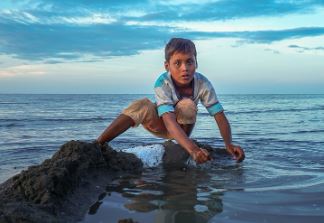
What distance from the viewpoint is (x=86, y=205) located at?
3021 mm

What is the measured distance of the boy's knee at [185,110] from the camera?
4.59m

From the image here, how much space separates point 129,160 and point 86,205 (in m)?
1.56

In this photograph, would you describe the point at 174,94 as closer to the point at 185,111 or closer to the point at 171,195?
the point at 185,111

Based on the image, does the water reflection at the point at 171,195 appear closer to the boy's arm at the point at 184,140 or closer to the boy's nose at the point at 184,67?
the boy's arm at the point at 184,140

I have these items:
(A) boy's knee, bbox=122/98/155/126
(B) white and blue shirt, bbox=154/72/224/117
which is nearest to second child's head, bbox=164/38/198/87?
(B) white and blue shirt, bbox=154/72/224/117

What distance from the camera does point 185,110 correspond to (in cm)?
463

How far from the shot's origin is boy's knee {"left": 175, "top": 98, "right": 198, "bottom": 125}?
4594mm

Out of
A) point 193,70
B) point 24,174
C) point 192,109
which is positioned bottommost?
point 24,174

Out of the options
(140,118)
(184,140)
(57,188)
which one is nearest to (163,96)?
(140,118)

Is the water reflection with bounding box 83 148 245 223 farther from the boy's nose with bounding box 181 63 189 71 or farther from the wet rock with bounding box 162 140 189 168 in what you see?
the boy's nose with bounding box 181 63 189 71

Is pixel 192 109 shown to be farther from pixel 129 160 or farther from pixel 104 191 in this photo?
pixel 104 191

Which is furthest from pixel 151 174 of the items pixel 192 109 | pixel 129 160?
pixel 192 109

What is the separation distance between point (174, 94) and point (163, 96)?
6.5 inches

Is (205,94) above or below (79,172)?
above
